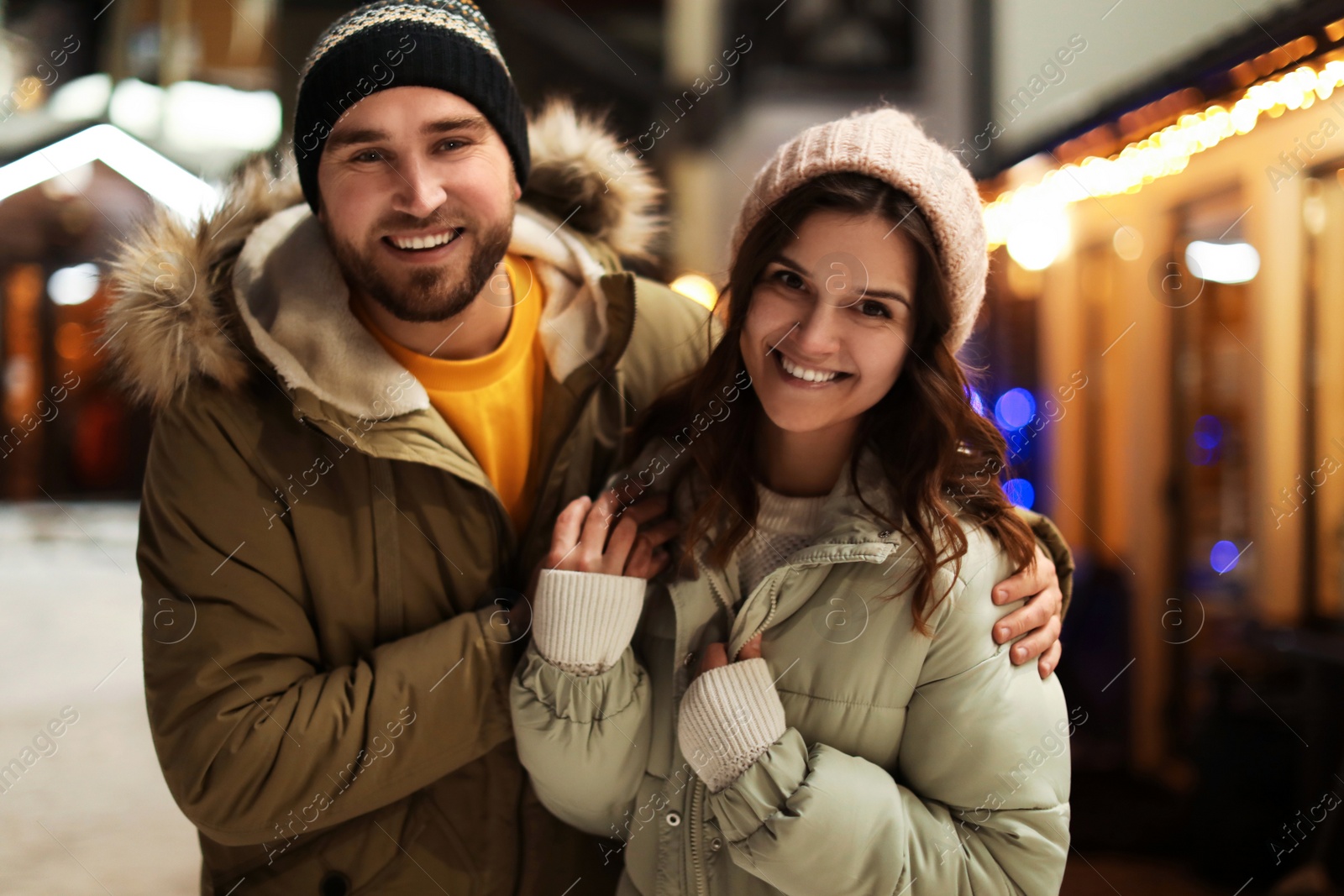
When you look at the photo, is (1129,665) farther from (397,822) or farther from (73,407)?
(73,407)

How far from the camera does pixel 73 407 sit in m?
7.39

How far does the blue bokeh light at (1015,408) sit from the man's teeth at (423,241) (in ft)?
15.0

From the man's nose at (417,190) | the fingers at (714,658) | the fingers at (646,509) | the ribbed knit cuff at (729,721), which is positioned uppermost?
the man's nose at (417,190)

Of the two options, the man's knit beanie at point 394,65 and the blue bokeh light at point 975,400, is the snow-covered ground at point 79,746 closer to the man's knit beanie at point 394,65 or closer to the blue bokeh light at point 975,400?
the man's knit beanie at point 394,65

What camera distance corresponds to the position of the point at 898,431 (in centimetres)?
135

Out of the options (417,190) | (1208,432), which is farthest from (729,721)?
(1208,432)

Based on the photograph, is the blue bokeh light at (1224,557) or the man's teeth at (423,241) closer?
the man's teeth at (423,241)

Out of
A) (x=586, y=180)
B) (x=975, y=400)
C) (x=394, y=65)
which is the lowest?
(x=975, y=400)

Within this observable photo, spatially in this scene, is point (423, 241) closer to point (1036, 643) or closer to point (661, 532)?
point (661, 532)

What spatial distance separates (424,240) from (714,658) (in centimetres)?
76

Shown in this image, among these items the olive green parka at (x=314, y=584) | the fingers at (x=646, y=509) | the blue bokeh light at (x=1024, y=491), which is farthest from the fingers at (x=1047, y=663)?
the blue bokeh light at (x=1024, y=491)

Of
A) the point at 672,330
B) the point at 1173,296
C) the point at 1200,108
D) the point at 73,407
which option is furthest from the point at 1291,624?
the point at 73,407

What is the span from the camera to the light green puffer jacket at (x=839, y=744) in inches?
43.9

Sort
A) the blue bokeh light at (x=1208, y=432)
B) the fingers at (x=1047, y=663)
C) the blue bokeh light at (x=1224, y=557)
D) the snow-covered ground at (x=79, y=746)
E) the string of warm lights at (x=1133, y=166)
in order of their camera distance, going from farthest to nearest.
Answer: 1. the blue bokeh light at (x=1208, y=432)
2. the blue bokeh light at (x=1224, y=557)
3. the string of warm lights at (x=1133, y=166)
4. the snow-covered ground at (x=79, y=746)
5. the fingers at (x=1047, y=663)
